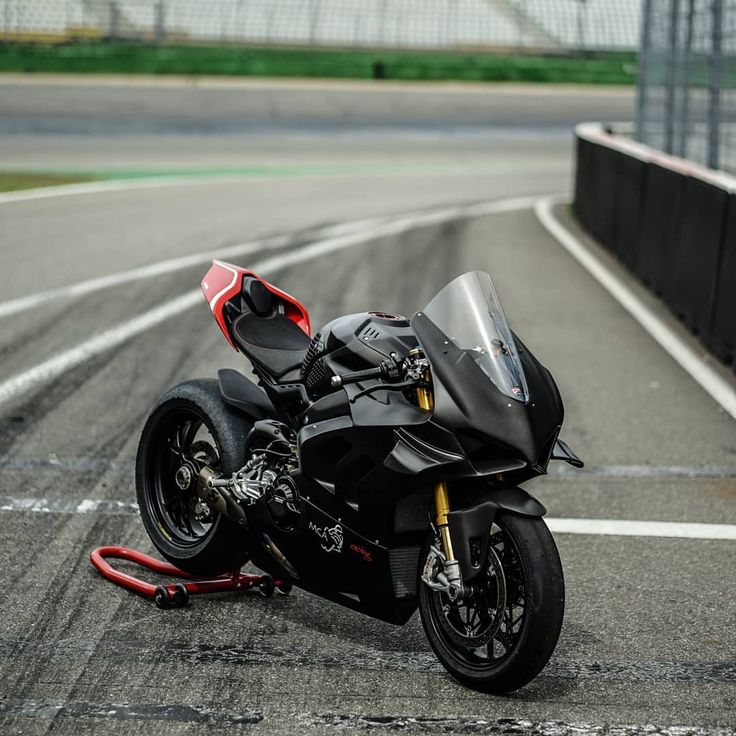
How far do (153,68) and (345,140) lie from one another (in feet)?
20.8

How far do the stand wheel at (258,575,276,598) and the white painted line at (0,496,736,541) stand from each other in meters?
1.16

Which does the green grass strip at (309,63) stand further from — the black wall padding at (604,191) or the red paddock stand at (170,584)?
the red paddock stand at (170,584)

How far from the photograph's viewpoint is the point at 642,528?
20.8 feet

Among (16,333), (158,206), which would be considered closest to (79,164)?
(158,206)

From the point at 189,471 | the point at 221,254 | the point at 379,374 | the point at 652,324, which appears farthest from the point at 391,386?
the point at 221,254

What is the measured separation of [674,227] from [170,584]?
763 cm

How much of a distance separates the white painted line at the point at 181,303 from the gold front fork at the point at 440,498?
14.7 feet

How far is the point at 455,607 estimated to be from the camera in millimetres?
4656

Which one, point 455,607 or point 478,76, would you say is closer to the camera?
point 455,607

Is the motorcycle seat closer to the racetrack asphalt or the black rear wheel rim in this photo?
the black rear wheel rim

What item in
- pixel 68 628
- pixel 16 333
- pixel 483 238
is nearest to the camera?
pixel 68 628

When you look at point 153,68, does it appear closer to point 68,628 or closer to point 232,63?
point 232,63

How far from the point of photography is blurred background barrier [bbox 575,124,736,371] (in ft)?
32.9

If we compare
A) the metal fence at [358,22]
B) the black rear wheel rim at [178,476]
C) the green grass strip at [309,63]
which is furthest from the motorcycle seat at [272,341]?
the metal fence at [358,22]
